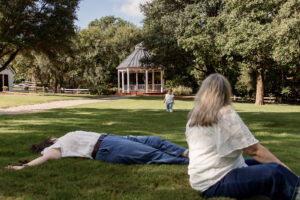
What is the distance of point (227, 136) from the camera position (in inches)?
96.9

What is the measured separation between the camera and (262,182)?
2469 millimetres

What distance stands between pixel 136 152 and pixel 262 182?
2059mm

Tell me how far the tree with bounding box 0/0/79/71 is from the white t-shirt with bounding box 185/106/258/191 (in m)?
21.8

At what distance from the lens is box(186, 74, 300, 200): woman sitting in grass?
8.04 feet

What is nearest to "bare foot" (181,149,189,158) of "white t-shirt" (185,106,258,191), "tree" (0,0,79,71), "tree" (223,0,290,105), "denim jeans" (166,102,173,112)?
"white t-shirt" (185,106,258,191)

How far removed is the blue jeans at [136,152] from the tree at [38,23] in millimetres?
20103

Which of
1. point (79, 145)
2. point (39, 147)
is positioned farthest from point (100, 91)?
point (79, 145)

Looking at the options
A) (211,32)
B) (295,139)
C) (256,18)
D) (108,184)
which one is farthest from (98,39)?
(108,184)

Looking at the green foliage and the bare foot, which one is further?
the green foliage

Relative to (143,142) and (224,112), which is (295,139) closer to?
(143,142)

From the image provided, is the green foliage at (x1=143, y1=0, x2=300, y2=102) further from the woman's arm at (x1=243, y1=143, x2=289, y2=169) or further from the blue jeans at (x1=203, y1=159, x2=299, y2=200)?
the blue jeans at (x1=203, y1=159, x2=299, y2=200)

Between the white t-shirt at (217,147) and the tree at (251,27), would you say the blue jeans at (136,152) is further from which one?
the tree at (251,27)

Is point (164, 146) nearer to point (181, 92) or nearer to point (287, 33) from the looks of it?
point (287, 33)

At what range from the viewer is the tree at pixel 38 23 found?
70.9 ft
